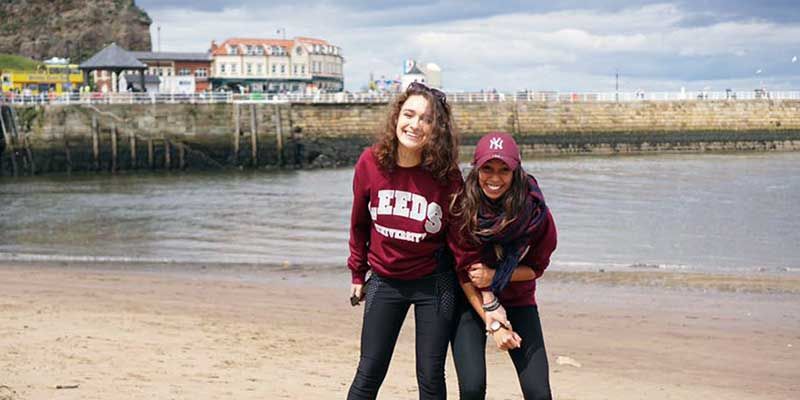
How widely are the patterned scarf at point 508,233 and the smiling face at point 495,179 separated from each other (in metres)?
0.05

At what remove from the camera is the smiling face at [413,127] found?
4.68 meters

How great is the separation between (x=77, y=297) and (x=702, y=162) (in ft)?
117

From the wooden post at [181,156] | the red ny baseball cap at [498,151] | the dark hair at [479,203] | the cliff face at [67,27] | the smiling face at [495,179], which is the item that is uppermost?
the cliff face at [67,27]

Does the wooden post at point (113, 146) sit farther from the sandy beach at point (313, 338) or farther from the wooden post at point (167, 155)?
the sandy beach at point (313, 338)

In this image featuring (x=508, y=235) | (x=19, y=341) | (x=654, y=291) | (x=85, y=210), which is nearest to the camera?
(x=508, y=235)

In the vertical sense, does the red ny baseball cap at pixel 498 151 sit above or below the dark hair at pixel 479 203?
above

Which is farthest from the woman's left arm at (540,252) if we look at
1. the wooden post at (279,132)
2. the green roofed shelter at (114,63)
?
the green roofed shelter at (114,63)

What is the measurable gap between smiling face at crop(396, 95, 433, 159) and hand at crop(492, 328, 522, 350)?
2.81 ft

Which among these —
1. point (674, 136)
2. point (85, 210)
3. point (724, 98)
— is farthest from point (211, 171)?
point (724, 98)

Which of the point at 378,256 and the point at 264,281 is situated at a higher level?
the point at 378,256

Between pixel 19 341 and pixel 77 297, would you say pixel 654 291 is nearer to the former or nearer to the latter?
pixel 77 297

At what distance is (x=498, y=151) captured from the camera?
4559 millimetres

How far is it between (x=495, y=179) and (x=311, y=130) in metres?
41.9

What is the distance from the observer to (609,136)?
1969 inches
